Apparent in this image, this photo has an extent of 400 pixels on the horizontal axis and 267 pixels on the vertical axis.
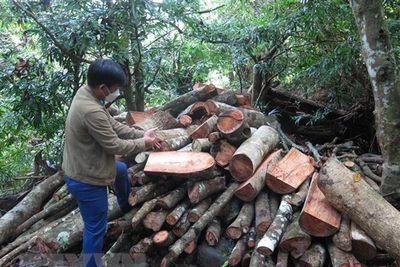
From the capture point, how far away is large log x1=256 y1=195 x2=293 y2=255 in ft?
9.32

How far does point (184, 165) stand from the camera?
11.4ft

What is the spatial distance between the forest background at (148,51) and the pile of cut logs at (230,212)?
122 centimetres

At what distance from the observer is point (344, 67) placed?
168 inches

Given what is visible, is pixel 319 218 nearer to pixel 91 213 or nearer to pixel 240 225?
pixel 240 225

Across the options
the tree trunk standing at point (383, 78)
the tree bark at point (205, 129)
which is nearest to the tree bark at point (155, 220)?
the tree bark at point (205, 129)

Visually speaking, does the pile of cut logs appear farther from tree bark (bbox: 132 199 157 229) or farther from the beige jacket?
the beige jacket

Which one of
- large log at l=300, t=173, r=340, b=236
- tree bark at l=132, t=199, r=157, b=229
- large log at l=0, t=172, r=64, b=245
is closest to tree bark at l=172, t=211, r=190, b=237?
tree bark at l=132, t=199, r=157, b=229

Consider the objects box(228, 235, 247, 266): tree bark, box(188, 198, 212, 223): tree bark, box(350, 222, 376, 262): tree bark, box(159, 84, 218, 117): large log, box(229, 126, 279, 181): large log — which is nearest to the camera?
box(350, 222, 376, 262): tree bark

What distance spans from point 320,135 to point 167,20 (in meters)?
3.47

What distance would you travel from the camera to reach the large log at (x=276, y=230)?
2839 mm

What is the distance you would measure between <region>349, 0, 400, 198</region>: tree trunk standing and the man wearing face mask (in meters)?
2.31

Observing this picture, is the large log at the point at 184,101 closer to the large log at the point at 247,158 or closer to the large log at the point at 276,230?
the large log at the point at 247,158

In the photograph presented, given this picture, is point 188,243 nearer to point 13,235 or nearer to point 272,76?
point 13,235

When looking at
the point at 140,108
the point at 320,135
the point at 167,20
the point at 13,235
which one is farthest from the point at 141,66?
the point at 320,135
